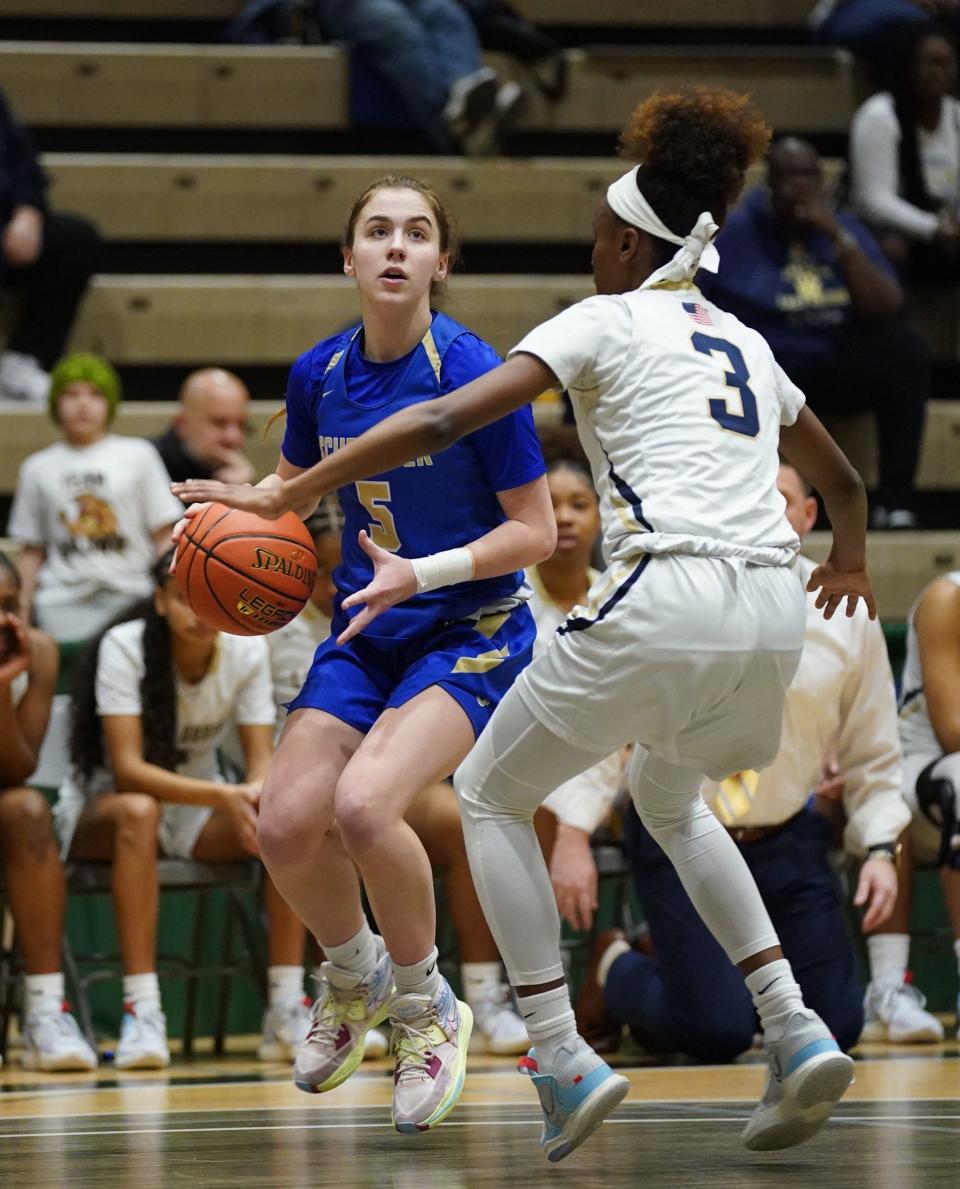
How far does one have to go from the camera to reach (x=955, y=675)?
17.6 ft

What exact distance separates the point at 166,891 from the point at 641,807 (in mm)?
2566

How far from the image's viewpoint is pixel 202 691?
5574 millimetres

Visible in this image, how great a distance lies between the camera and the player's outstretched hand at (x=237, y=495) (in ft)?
9.56

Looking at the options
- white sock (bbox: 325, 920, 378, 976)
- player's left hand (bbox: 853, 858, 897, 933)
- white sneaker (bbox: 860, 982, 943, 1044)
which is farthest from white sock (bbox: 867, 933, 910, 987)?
white sock (bbox: 325, 920, 378, 976)

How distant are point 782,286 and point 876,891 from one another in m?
3.55

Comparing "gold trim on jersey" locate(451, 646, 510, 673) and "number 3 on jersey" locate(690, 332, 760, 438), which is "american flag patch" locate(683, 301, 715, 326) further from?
"gold trim on jersey" locate(451, 646, 510, 673)

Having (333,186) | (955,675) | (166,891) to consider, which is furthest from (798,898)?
(333,186)

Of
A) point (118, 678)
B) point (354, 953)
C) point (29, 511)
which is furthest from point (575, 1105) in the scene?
point (29, 511)

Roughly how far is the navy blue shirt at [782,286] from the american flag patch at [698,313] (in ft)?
13.6

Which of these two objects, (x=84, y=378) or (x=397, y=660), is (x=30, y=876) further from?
(x=84, y=378)

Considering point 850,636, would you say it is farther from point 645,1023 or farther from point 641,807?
point 641,807

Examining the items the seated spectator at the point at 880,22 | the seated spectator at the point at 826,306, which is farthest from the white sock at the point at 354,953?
the seated spectator at the point at 880,22

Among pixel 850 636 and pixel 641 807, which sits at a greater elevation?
pixel 641 807

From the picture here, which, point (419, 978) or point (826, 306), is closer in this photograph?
point (419, 978)
